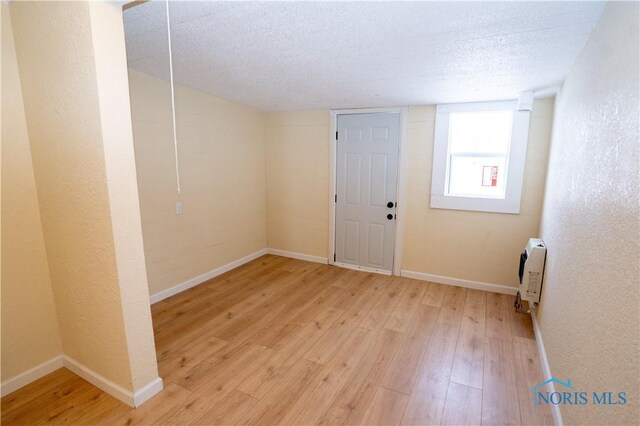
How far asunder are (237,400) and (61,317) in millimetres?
1420

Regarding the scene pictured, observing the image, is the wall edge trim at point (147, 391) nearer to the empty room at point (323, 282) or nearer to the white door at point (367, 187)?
the empty room at point (323, 282)

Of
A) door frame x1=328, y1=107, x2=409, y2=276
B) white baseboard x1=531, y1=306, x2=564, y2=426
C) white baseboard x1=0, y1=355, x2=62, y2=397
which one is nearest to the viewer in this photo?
white baseboard x1=531, y1=306, x2=564, y2=426

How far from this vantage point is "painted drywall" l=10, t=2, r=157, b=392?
5.09 ft

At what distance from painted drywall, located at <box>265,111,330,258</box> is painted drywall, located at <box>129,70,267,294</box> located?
0.23m

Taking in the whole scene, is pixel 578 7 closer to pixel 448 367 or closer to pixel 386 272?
pixel 448 367

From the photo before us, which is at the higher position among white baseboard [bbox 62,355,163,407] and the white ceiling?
the white ceiling

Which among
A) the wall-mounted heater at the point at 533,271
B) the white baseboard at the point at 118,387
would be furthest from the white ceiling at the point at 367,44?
the white baseboard at the point at 118,387

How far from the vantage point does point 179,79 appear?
2.99m

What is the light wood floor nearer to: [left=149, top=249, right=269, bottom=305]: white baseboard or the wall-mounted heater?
[left=149, top=249, right=269, bottom=305]: white baseboard

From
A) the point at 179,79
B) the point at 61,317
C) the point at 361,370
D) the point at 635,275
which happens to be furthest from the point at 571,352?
the point at 179,79

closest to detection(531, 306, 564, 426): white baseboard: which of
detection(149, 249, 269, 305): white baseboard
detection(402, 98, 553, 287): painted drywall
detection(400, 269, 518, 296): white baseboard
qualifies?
detection(400, 269, 518, 296): white baseboard

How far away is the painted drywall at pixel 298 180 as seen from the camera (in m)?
4.44

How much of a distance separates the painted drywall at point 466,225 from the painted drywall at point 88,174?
126 inches

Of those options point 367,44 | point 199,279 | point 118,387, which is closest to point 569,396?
point 367,44
